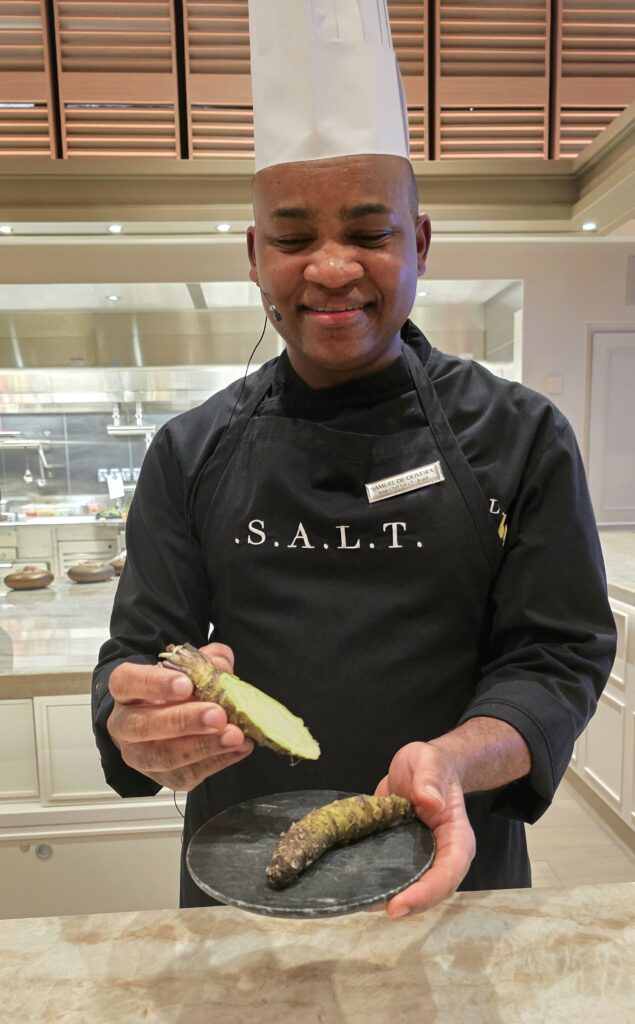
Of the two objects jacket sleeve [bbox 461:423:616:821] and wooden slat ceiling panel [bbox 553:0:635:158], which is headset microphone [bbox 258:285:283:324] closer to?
jacket sleeve [bbox 461:423:616:821]

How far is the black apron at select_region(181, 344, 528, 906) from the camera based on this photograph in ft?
3.16

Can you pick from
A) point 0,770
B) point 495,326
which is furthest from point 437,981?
point 495,326

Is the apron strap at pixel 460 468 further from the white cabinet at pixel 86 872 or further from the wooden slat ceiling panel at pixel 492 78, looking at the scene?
the wooden slat ceiling panel at pixel 492 78

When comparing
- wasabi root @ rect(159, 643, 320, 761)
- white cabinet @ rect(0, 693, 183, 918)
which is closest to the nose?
wasabi root @ rect(159, 643, 320, 761)

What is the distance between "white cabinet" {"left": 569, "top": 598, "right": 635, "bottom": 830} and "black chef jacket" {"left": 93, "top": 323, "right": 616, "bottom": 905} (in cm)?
185

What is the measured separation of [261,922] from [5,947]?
0.88 feet

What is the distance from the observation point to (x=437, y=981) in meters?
0.68

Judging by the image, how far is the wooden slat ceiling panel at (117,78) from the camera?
3840 millimetres

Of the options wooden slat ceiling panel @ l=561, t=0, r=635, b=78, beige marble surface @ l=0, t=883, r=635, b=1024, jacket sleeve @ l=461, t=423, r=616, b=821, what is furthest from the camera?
wooden slat ceiling panel @ l=561, t=0, r=635, b=78

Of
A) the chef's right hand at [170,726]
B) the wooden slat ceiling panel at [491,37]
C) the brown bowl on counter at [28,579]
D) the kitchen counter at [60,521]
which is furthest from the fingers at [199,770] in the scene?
the kitchen counter at [60,521]

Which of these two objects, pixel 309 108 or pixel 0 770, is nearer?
pixel 309 108

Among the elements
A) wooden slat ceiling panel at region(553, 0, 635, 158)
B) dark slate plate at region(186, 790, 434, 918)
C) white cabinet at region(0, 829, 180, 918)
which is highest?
wooden slat ceiling panel at region(553, 0, 635, 158)

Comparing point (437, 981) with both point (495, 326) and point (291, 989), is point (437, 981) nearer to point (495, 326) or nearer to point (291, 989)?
point (291, 989)

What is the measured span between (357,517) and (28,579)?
2.26 m
